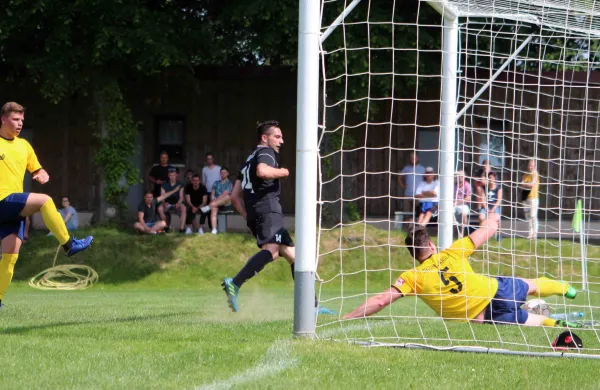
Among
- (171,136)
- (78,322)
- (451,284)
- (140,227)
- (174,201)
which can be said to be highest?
(171,136)

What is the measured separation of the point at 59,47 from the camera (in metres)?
22.3

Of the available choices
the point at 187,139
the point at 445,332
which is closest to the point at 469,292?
the point at 445,332

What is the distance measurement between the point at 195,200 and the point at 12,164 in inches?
559

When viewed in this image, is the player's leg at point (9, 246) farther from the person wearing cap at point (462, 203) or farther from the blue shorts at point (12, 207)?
the person wearing cap at point (462, 203)

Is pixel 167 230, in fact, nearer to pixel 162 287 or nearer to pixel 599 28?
pixel 162 287

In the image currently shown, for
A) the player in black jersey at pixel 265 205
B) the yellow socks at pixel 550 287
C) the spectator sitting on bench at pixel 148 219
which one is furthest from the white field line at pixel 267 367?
the spectator sitting on bench at pixel 148 219

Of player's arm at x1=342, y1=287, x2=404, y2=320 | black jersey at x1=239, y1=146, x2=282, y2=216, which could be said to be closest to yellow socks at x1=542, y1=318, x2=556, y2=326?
player's arm at x1=342, y1=287, x2=404, y2=320

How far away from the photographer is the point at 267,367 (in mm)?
6559

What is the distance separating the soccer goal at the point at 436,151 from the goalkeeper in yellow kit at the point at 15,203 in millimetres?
2485

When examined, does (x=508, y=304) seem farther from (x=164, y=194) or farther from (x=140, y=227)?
(x=164, y=194)

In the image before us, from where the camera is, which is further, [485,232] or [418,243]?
[485,232]

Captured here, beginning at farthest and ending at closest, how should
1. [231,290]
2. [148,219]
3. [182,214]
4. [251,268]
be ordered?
[182,214]
[148,219]
[251,268]
[231,290]

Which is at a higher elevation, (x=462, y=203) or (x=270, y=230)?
(x=462, y=203)

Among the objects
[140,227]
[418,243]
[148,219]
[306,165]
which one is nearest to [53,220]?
[306,165]
